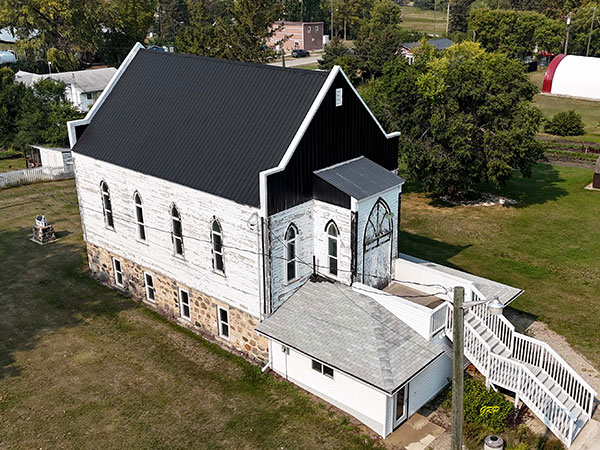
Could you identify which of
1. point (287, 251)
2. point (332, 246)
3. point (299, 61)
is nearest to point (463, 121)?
point (332, 246)

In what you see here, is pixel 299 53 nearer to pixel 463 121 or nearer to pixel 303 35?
pixel 303 35

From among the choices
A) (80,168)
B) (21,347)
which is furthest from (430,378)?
(80,168)

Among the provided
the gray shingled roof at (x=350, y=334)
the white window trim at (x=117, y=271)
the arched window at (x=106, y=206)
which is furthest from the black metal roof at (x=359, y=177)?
the white window trim at (x=117, y=271)

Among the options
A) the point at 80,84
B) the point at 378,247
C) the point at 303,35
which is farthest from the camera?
the point at 303,35

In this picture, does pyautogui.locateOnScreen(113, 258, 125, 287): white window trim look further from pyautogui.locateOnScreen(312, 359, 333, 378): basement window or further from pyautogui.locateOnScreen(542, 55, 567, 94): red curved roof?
pyautogui.locateOnScreen(542, 55, 567, 94): red curved roof

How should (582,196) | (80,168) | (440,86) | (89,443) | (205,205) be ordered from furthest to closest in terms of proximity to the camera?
(582,196)
(440,86)
(80,168)
(205,205)
(89,443)

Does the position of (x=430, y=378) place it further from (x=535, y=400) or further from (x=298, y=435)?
(x=298, y=435)

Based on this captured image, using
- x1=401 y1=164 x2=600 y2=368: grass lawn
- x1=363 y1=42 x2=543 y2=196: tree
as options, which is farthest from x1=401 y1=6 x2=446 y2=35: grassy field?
x1=363 y1=42 x2=543 y2=196: tree
